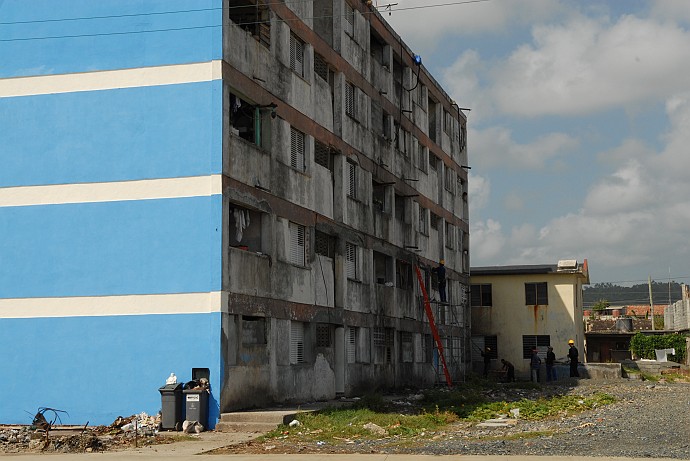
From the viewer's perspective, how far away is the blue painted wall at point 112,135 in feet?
71.5

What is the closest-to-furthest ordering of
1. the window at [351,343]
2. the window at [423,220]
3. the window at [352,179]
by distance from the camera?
the window at [351,343]
the window at [352,179]
the window at [423,220]

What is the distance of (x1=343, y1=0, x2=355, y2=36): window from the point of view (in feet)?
102

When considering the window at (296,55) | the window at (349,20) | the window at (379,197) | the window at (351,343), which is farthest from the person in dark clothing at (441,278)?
the window at (296,55)

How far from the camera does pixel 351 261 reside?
3052 cm

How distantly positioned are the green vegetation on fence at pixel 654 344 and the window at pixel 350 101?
30.2 m

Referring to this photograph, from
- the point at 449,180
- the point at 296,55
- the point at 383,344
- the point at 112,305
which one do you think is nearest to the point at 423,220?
the point at 449,180

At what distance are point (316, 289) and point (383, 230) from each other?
724 centimetres

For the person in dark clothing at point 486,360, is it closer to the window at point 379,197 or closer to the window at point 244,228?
the window at point 379,197

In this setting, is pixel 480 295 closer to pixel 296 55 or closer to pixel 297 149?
pixel 297 149

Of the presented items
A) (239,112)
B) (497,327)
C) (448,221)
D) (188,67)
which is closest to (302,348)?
(239,112)

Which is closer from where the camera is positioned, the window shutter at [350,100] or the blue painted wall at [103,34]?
the blue painted wall at [103,34]

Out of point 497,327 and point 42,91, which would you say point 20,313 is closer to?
point 42,91

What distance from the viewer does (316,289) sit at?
27.2 metres

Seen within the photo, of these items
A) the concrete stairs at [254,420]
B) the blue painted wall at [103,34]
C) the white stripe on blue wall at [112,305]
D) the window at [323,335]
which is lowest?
the concrete stairs at [254,420]
